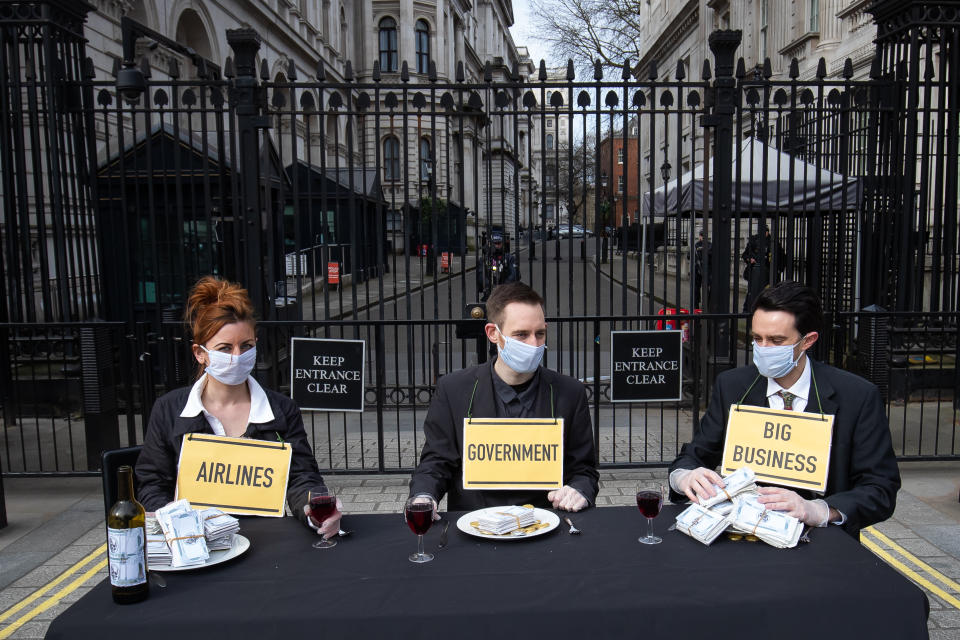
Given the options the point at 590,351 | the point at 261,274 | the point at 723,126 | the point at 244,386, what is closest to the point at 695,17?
the point at 590,351

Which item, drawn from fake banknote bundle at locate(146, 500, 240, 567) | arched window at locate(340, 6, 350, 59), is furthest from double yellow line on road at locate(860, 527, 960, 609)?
arched window at locate(340, 6, 350, 59)

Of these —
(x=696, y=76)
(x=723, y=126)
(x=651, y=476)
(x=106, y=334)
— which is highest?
(x=696, y=76)

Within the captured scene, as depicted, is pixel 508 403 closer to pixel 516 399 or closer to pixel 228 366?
pixel 516 399

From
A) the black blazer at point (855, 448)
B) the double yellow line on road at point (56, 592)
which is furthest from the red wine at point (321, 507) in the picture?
the double yellow line on road at point (56, 592)

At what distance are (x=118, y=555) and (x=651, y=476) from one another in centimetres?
518

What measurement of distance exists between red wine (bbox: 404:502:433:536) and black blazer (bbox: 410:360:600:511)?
30.1 inches

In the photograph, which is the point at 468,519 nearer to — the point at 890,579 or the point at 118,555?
the point at 118,555

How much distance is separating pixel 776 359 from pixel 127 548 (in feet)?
8.13

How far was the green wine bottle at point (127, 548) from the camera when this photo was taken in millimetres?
2168

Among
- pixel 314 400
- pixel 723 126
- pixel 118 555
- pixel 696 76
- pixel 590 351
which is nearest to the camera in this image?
pixel 118 555

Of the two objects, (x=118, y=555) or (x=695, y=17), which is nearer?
(x=118, y=555)

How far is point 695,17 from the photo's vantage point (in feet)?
96.5

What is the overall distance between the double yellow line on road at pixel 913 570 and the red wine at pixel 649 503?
2051mm

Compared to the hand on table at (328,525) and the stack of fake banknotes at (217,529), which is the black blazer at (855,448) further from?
the stack of fake banknotes at (217,529)
